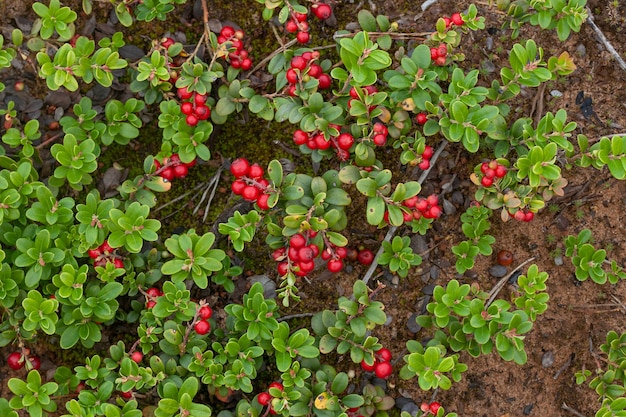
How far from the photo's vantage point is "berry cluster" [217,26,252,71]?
182 inches

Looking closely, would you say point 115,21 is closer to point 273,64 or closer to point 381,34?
point 273,64

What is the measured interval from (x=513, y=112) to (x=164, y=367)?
10.8 ft

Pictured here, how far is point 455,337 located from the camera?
440 cm

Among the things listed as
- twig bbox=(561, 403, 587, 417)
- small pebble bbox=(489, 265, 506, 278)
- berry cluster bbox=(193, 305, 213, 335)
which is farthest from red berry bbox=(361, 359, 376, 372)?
twig bbox=(561, 403, 587, 417)

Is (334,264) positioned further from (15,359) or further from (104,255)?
(15,359)

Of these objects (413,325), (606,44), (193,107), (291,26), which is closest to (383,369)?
(413,325)

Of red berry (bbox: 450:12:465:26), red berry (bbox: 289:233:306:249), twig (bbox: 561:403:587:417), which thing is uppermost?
red berry (bbox: 450:12:465:26)

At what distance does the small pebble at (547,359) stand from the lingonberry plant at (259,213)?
68cm

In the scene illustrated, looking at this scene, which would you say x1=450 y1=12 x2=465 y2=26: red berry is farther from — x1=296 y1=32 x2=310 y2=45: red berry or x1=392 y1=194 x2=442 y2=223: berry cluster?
x1=392 y1=194 x2=442 y2=223: berry cluster

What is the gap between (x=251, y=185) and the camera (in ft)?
14.0

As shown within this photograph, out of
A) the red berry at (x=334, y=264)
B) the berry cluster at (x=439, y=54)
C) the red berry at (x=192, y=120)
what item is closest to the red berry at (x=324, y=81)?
the berry cluster at (x=439, y=54)

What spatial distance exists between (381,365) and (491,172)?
156cm

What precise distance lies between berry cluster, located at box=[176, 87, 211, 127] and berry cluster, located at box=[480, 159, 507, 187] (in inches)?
80.7

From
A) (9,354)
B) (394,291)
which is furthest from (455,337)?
(9,354)
